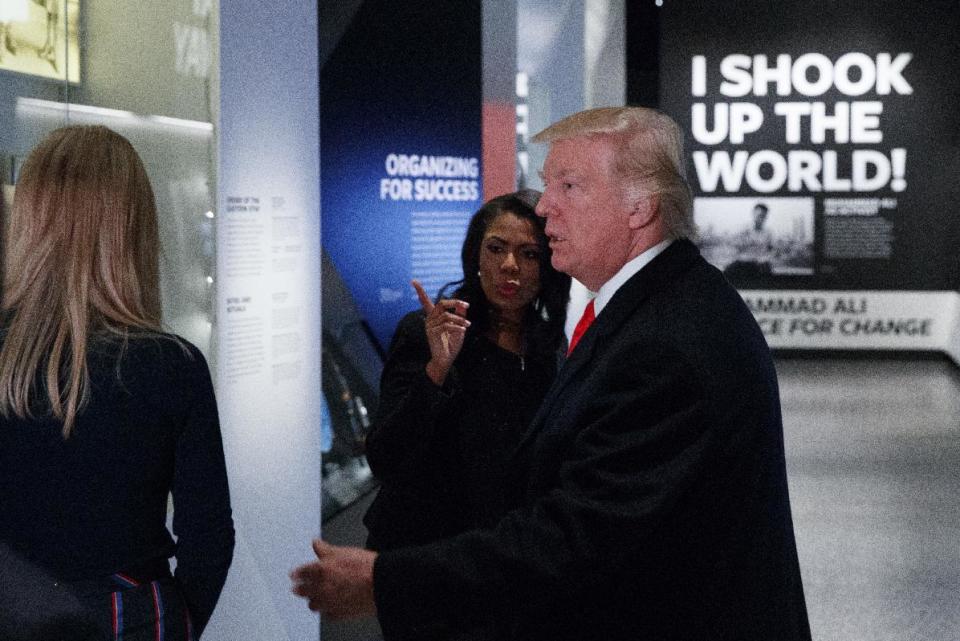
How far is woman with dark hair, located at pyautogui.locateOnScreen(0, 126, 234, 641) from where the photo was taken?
5.99 feet

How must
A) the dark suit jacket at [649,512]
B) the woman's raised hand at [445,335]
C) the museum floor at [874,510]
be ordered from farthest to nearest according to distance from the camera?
the museum floor at [874,510] → the woman's raised hand at [445,335] → the dark suit jacket at [649,512]

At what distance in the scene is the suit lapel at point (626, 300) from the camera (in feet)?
5.54

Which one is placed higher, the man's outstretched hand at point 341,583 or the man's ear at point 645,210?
the man's ear at point 645,210

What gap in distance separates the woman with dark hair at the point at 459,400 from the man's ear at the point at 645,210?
97cm

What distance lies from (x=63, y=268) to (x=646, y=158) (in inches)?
35.9

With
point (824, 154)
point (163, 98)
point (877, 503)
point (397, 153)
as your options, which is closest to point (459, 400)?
point (163, 98)

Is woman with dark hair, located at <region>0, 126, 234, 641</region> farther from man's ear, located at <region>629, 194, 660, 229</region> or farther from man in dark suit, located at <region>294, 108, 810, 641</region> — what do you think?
man's ear, located at <region>629, 194, 660, 229</region>

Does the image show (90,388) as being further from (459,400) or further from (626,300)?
(459,400)

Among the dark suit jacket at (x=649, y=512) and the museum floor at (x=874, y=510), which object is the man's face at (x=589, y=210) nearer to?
the dark suit jacket at (x=649, y=512)

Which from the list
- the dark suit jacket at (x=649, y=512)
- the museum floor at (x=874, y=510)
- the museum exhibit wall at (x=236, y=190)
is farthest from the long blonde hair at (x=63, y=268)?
the museum floor at (x=874, y=510)

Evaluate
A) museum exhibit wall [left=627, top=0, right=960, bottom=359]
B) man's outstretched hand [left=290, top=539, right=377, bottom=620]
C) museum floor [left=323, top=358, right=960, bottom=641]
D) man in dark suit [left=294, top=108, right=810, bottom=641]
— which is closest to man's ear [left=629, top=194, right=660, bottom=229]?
man in dark suit [left=294, top=108, right=810, bottom=641]

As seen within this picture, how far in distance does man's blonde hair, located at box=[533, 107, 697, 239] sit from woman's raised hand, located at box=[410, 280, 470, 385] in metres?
0.96

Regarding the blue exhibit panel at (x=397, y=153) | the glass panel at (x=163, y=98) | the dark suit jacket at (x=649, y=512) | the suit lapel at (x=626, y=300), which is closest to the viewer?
the dark suit jacket at (x=649, y=512)

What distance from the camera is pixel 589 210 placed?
1.78m
